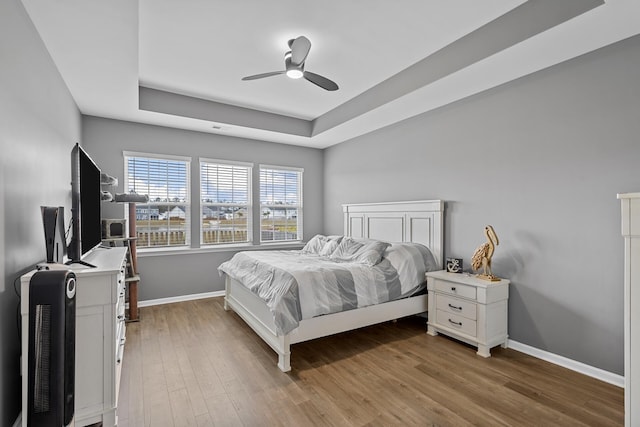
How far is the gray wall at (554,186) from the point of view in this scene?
2.44 m

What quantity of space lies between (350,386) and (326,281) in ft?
2.93

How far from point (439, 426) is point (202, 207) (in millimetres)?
4175

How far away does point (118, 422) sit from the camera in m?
1.99

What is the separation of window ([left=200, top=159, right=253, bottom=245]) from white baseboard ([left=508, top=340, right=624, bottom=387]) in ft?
13.1

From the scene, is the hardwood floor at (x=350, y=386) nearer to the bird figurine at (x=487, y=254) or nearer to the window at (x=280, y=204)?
the bird figurine at (x=487, y=254)

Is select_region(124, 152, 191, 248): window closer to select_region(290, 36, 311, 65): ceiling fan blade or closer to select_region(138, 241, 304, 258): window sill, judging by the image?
select_region(138, 241, 304, 258): window sill

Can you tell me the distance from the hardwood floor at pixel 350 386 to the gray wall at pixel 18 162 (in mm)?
808

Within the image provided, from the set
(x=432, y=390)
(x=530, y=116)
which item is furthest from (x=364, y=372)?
(x=530, y=116)

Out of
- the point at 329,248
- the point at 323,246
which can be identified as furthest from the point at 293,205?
the point at 329,248

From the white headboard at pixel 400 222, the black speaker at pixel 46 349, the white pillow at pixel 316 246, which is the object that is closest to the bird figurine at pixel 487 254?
the white headboard at pixel 400 222

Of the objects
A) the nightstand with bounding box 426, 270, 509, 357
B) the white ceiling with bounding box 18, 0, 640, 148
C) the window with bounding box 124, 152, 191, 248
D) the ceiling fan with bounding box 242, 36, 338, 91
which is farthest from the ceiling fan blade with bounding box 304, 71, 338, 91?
the window with bounding box 124, 152, 191, 248

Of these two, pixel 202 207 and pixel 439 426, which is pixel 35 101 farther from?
pixel 439 426

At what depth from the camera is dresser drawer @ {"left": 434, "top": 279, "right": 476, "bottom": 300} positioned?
9.84 feet

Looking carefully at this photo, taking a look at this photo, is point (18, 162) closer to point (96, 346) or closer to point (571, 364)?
point (96, 346)
